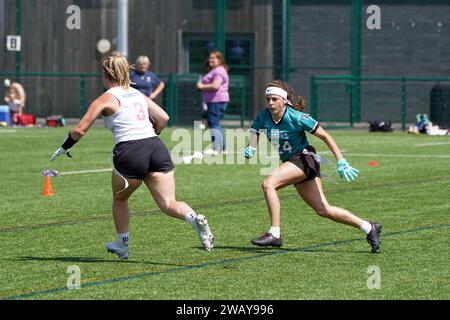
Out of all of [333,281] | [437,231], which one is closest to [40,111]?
[437,231]

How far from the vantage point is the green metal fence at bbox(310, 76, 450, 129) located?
121 ft

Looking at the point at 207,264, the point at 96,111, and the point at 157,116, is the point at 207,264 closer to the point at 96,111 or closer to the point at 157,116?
the point at 157,116

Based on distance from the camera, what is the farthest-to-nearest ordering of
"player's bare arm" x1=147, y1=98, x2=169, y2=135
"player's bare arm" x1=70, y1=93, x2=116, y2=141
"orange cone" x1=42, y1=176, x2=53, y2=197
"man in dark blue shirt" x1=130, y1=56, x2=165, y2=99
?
"man in dark blue shirt" x1=130, y1=56, x2=165, y2=99 → "orange cone" x1=42, y1=176, x2=53, y2=197 → "player's bare arm" x1=147, y1=98, x2=169, y2=135 → "player's bare arm" x1=70, y1=93, x2=116, y2=141

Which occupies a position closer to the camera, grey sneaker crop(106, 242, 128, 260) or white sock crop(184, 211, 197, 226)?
white sock crop(184, 211, 197, 226)

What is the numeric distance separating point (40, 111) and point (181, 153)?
1543cm

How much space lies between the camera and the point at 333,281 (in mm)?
10211

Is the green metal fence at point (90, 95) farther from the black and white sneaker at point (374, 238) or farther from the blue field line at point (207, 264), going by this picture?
the black and white sneaker at point (374, 238)

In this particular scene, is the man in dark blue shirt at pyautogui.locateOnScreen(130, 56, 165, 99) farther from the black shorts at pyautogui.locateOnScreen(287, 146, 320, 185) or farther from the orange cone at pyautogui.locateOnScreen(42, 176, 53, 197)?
the black shorts at pyautogui.locateOnScreen(287, 146, 320, 185)

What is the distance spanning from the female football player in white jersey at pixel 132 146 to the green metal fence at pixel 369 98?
82.8ft

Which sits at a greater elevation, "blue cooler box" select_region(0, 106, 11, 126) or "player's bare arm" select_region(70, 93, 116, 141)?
"player's bare arm" select_region(70, 93, 116, 141)

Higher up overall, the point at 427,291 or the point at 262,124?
the point at 262,124

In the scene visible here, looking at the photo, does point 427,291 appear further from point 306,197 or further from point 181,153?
point 181,153

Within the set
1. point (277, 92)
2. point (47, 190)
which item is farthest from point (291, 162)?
point (47, 190)

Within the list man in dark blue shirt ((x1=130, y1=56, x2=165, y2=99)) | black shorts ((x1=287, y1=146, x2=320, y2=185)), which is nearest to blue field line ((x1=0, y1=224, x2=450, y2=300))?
black shorts ((x1=287, y1=146, x2=320, y2=185))
